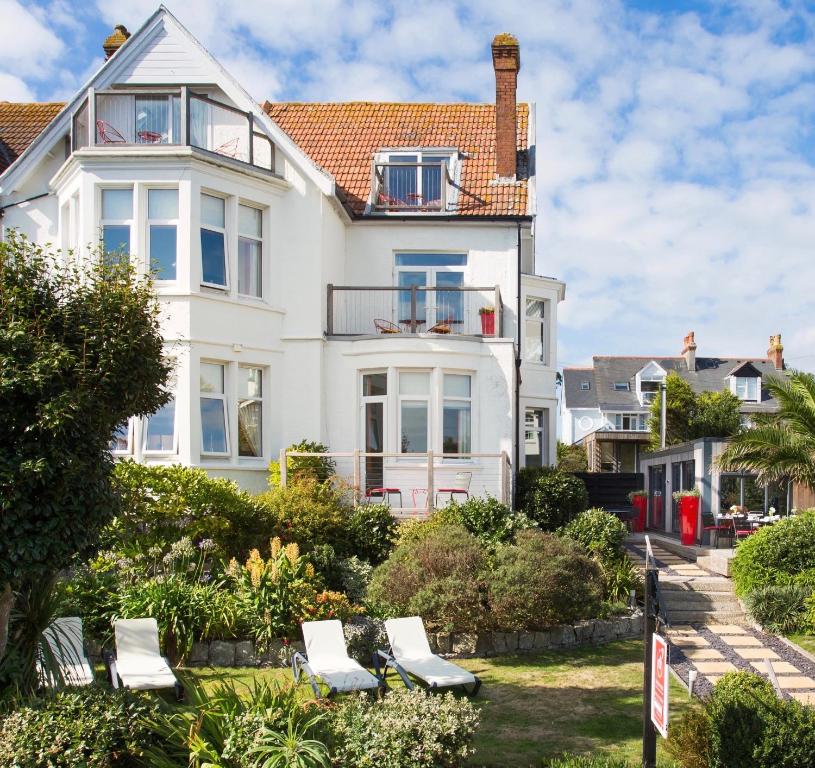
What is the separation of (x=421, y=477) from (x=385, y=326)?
3.61 metres

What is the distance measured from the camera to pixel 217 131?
63.9 ft

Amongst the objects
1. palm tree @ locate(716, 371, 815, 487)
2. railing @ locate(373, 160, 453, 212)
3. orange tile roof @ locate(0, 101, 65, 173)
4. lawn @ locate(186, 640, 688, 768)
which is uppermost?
orange tile roof @ locate(0, 101, 65, 173)

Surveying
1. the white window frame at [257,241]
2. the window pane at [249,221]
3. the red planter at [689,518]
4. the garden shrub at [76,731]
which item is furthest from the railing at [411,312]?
the garden shrub at [76,731]

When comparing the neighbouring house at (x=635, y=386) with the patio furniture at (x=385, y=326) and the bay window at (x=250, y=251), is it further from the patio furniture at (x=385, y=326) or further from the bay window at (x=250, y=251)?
the bay window at (x=250, y=251)

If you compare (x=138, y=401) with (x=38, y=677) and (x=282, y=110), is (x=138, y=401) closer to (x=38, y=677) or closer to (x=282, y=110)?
(x=38, y=677)

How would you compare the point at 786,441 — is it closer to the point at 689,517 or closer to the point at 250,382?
the point at 689,517

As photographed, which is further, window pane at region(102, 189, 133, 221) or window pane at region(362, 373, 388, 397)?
window pane at region(362, 373, 388, 397)

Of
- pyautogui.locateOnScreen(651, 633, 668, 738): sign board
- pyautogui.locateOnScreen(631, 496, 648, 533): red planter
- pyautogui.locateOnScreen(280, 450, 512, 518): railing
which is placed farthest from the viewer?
pyautogui.locateOnScreen(631, 496, 648, 533): red planter

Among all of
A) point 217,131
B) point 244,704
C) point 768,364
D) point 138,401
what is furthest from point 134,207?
point 768,364

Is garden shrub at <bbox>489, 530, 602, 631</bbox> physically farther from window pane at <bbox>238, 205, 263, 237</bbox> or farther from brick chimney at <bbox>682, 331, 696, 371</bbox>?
brick chimney at <bbox>682, 331, 696, 371</bbox>

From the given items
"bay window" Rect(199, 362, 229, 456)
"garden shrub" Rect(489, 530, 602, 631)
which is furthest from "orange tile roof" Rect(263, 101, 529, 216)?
"garden shrub" Rect(489, 530, 602, 631)

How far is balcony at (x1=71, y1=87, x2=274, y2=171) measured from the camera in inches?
730

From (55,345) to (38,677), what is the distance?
3.13 meters

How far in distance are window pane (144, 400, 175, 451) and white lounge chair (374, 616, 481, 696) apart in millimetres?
7290
